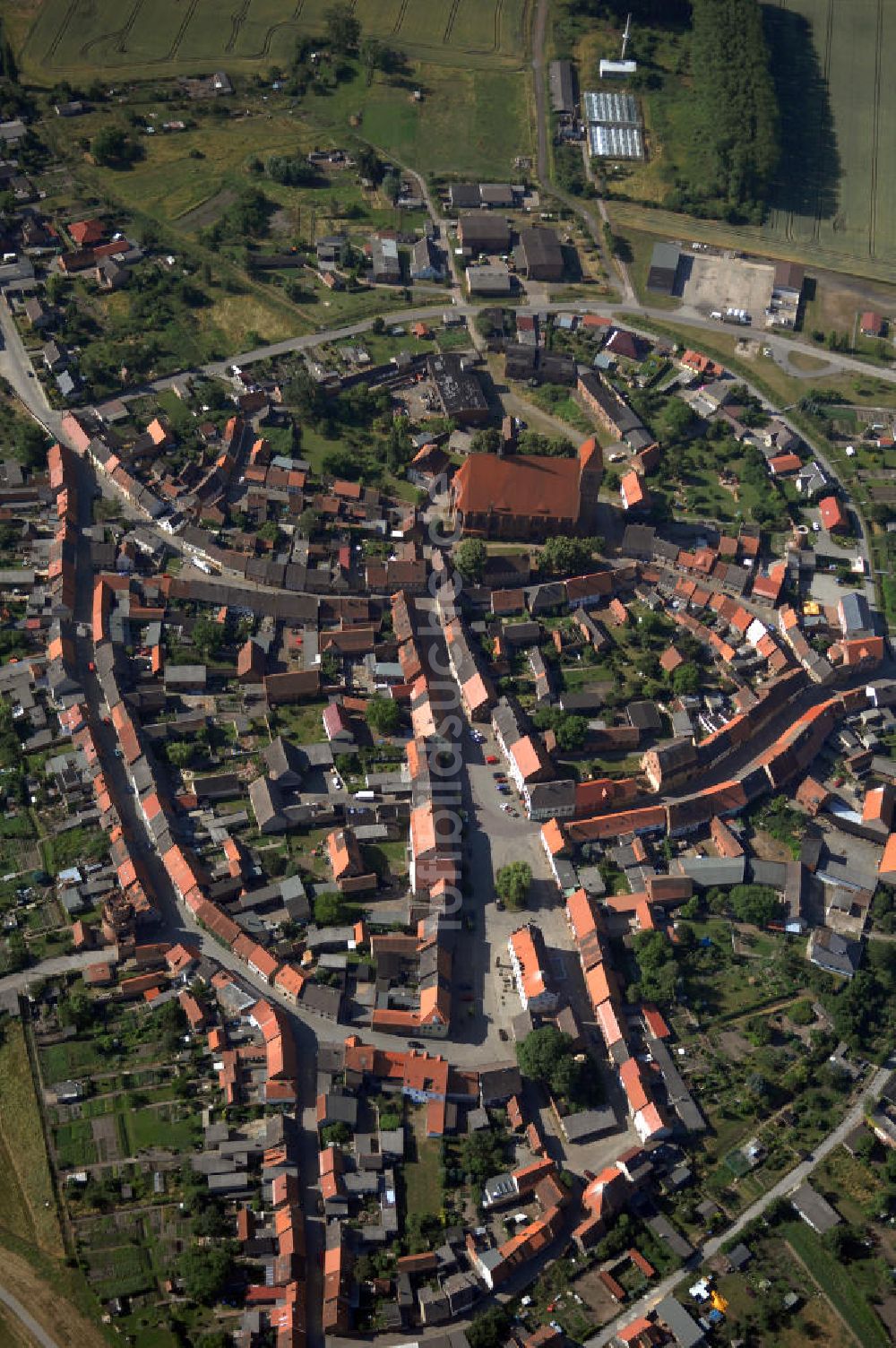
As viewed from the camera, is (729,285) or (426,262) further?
(729,285)

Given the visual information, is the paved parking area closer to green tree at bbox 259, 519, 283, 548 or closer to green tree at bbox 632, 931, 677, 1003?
green tree at bbox 259, 519, 283, 548

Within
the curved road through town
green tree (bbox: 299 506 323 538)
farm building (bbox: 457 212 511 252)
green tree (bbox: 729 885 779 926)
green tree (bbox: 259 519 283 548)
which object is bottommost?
the curved road through town

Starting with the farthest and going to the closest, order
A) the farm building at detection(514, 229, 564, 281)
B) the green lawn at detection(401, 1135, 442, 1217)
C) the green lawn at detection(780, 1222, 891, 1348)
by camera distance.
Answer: the farm building at detection(514, 229, 564, 281)
the green lawn at detection(401, 1135, 442, 1217)
the green lawn at detection(780, 1222, 891, 1348)

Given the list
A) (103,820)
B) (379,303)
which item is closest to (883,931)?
(103,820)

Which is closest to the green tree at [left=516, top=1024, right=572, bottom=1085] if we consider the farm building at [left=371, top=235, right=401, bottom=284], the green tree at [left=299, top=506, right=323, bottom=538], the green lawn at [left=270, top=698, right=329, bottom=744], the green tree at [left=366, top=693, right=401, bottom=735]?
the green tree at [left=366, top=693, right=401, bottom=735]

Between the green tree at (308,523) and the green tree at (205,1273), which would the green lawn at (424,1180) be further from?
the green tree at (308,523)

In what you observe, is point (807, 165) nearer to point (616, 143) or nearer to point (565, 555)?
point (616, 143)

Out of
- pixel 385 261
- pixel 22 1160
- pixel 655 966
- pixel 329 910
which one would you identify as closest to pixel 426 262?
pixel 385 261
